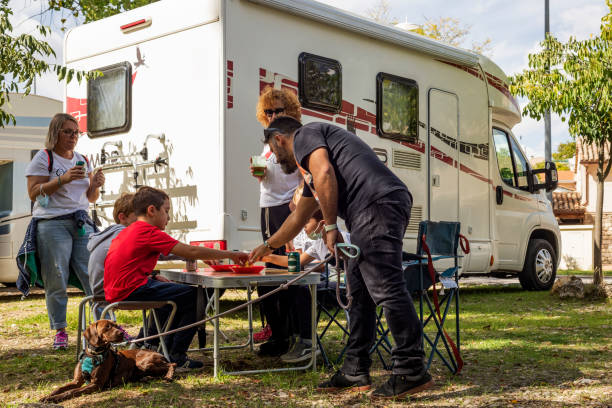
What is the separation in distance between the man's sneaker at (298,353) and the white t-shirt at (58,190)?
218 centimetres

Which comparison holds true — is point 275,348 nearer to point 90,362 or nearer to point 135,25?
point 90,362

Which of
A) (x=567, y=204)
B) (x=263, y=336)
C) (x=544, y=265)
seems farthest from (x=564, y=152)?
(x=263, y=336)

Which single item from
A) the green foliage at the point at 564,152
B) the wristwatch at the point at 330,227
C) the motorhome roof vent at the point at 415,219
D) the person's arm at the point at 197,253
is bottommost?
the person's arm at the point at 197,253

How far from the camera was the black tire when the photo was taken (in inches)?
402

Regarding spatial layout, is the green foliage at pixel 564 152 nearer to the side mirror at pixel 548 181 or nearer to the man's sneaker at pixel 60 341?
the side mirror at pixel 548 181

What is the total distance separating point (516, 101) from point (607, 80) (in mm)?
1233

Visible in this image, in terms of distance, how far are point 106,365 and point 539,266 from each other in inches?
306

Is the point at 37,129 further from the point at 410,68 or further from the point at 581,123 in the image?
the point at 581,123

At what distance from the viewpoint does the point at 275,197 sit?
5219mm

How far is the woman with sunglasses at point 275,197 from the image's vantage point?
16.3 ft

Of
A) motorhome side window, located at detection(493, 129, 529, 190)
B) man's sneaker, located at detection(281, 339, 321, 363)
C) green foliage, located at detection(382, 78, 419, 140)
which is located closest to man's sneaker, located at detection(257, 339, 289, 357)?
man's sneaker, located at detection(281, 339, 321, 363)

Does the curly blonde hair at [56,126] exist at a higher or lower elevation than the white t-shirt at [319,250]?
higher

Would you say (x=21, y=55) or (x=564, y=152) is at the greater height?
(x=564, y=152)

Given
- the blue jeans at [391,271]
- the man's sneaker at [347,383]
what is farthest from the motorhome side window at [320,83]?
the man's sneaker at [347,383]
